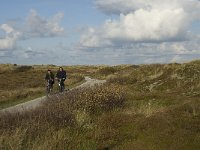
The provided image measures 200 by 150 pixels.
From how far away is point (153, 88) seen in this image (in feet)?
119

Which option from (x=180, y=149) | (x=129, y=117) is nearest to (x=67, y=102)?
(x=129, y=117)

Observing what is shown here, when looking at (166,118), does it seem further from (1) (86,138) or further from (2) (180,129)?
(1) (86,138)

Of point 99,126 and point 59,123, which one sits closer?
point 59,123

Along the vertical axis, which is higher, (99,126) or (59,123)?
(59,123)

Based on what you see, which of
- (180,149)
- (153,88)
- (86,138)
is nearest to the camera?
(180,149)

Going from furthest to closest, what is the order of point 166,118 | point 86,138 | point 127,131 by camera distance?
point 166,118 → point 127,131 → point 86,138

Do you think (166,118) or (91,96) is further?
(91,96)

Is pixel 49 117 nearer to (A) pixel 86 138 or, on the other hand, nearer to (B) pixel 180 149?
(A) pixel 86 138

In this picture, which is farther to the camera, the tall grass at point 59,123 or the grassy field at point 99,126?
the grassy field at point 99,126

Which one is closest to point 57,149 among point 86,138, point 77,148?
point 77,148

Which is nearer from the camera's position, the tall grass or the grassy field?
the tall grass

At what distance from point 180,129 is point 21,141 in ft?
17.7

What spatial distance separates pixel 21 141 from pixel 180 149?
177 inches

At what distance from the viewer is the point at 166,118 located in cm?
1698
